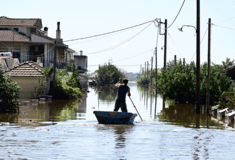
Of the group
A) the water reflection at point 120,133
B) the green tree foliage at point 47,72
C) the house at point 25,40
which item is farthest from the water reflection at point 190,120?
the house at point 25,40

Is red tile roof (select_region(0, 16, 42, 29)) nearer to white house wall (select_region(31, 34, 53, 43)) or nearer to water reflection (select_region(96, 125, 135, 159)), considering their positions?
white house wall (select_region(31, 34, 53, 43))

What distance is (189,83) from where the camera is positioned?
3488cm

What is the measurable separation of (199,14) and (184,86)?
1093cm

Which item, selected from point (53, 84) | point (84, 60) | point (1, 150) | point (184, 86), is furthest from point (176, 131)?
point (84, 60)

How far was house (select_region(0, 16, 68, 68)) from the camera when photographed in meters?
54.7

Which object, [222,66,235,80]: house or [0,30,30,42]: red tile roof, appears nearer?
[222,66,235,80]: house

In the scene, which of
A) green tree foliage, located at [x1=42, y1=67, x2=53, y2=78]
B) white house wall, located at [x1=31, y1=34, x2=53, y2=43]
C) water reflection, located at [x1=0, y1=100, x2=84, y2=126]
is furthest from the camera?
white house wall, located at [x1=31, y1=34, x2=53, y2=43]

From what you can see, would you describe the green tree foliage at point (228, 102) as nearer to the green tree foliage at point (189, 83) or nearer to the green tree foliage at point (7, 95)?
the green tree foliage at point (189, 83)

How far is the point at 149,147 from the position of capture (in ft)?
37.2

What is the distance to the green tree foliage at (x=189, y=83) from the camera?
3281 cm

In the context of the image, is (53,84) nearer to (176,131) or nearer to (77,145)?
(176,131)

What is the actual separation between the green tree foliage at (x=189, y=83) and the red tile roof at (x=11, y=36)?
2557 centimetres

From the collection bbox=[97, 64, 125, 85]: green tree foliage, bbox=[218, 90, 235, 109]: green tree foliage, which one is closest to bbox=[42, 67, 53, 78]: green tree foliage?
bbox=[218, 90, 235, 109]: green tree foliage

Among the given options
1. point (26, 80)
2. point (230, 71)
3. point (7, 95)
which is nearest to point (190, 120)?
point (7, 95)
